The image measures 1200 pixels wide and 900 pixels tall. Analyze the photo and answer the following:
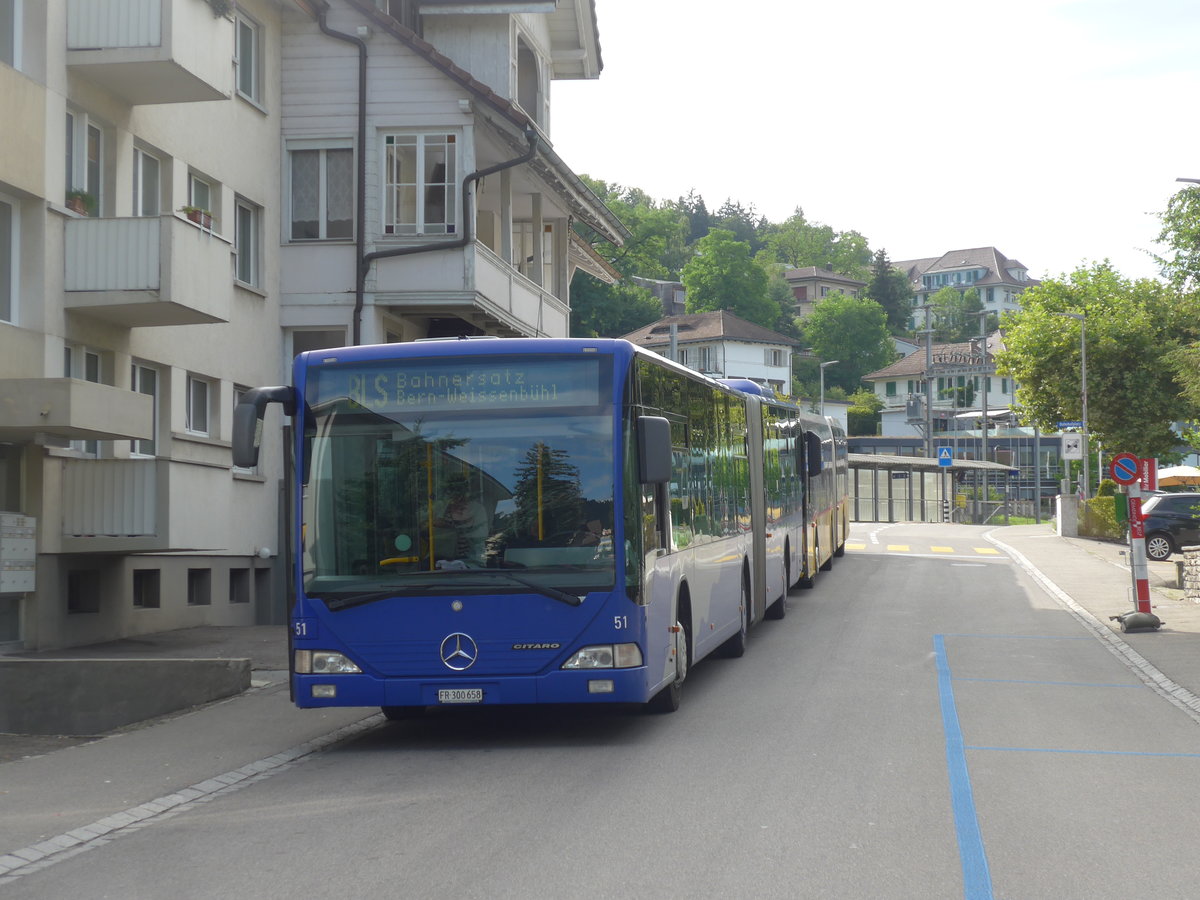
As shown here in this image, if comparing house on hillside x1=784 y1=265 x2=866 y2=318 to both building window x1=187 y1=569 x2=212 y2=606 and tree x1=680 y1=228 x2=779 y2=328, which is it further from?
building window x1=187 y1=569 x2=212 y2=606

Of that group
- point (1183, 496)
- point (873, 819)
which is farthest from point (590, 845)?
point (1183, 496)

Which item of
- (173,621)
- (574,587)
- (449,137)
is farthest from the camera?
(449,137)

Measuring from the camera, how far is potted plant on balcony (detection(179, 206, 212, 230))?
1961cm

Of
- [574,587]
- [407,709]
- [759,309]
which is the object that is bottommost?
[407,709]

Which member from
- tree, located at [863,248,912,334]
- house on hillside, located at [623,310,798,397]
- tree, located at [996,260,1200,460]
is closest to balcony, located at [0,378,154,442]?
tree, located at [996,260,1200,460]

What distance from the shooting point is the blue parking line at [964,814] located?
21.7ft

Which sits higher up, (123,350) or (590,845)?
(123,350)

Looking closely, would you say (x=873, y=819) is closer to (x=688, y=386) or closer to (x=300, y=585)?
(x=300, y=585)

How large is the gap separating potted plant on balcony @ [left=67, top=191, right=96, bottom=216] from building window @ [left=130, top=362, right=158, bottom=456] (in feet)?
8.29

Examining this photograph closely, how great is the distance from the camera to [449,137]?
25156mm

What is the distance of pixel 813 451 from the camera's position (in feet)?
83.2

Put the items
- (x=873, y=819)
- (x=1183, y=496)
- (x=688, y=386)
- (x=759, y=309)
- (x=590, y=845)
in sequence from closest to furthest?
(x=590, y=845), (x=873, y=819), (x=688, y=386), (x=1183, y=496), (x=759, y=309)

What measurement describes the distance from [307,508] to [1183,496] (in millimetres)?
31627

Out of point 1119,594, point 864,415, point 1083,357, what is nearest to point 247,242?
point 1119,594
